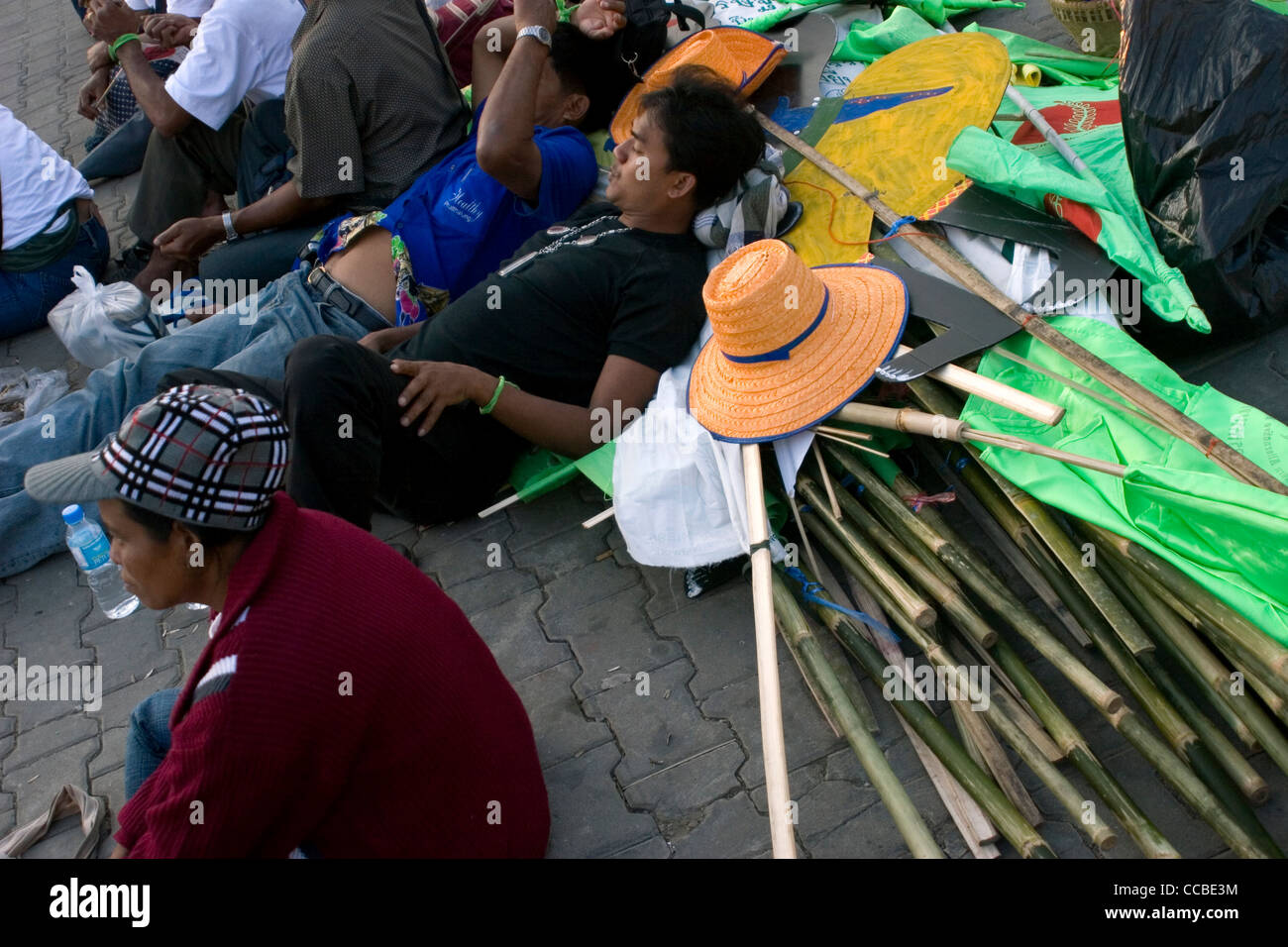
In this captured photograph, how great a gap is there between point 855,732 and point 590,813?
0.72 metres

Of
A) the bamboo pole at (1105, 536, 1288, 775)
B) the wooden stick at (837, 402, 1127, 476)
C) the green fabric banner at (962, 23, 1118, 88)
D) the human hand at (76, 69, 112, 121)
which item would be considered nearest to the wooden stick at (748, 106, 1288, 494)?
→ the wooden stick at (837, 402, 1127, 476)

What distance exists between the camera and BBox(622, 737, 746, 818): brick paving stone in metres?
2.79

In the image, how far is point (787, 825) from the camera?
7.18 feet

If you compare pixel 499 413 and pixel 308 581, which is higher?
pixel 308 581

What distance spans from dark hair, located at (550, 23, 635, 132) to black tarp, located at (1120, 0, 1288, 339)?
1.92 meters

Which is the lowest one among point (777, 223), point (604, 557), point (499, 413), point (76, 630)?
point (76, 630)

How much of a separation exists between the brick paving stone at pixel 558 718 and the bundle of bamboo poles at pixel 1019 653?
0.60m

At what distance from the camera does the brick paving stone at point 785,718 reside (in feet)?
9.28

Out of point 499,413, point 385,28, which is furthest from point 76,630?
point 385,28

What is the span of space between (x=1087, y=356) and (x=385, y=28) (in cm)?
296

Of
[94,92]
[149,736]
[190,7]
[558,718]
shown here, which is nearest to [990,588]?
[558,718]

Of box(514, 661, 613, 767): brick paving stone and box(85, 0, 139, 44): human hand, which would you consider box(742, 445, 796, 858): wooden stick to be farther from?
box(85, 0, 139, 44): human hand

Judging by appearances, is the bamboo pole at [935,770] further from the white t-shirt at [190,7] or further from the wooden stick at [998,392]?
the white t-shirt at [190,7]

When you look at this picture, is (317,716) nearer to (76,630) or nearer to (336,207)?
(76,630)
